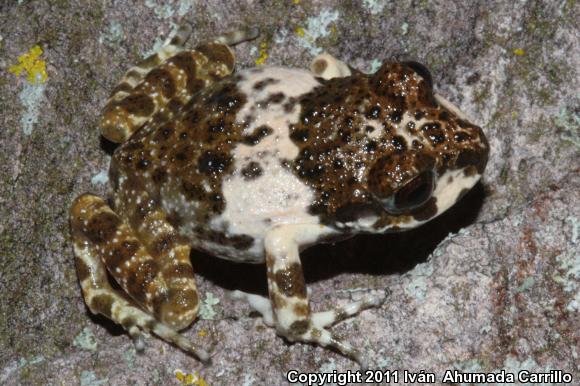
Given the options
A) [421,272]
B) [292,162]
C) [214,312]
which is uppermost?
[292,162]

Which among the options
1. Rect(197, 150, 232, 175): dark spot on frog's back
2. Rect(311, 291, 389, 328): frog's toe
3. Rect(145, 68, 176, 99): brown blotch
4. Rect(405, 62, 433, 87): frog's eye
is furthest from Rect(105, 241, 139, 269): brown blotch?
Rect(405, 62, 433, 87): frog's eye

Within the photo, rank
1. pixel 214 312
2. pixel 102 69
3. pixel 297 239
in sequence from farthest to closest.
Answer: pixel 102 69
pixel 214 312
pixel 297 239

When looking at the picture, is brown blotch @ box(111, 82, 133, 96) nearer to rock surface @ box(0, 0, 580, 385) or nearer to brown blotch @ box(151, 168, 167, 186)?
rock surface @ box(0, 0, 580, 385)

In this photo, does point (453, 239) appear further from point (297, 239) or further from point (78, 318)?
point (78, 318)

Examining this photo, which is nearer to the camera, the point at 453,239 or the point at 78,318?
the point at 453,239

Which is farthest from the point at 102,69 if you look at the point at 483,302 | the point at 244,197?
the point at 483,302

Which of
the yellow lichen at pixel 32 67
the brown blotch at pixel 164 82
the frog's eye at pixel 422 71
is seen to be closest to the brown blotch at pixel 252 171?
the brown blotch at pixel 164 82

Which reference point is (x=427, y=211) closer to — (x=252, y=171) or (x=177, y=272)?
(x=252, y=171)
